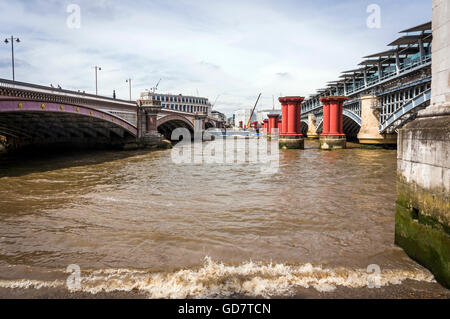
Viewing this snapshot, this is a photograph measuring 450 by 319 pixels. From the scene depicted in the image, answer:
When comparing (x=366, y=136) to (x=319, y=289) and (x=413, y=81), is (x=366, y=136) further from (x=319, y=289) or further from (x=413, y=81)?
(x=319, y=289)

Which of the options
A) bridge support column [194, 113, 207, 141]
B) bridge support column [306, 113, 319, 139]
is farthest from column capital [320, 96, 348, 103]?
bridge support column [194, 113, 207, 141]

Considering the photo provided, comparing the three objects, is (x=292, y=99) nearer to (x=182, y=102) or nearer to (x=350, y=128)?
(x=350, y=128)

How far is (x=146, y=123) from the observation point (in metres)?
31.5

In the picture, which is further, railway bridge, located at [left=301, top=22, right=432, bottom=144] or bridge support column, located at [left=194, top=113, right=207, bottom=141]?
bridge support column, located at [left=194, top=113, right=207, bottom=141]

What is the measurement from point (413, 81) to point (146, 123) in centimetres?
2417

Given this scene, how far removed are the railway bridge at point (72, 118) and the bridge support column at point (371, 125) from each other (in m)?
20.4

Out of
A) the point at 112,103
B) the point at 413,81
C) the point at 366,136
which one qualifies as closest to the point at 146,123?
the point at 112,103

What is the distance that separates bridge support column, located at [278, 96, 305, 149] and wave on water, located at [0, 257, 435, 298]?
78.9ft

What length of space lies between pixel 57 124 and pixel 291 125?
66.6ft

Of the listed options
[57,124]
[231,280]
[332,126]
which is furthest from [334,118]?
[231,280]

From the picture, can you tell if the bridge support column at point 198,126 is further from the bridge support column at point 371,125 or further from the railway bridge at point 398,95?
the bridge support column at point 371,125

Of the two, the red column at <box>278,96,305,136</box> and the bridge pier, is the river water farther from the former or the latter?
the bridge pier

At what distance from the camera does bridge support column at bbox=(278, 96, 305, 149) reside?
2755 cm

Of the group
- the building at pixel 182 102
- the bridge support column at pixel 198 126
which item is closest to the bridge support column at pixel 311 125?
the bridge support column at pixel 198 126
